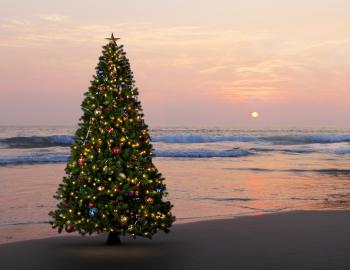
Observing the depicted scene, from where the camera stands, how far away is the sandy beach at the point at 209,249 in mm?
7016

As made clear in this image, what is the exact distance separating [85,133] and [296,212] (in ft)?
18.7

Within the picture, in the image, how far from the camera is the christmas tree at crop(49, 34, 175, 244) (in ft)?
25.7

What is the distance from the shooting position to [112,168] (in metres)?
7.83

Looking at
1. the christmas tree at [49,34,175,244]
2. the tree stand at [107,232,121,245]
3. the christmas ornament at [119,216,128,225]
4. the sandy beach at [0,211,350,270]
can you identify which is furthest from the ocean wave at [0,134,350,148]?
the christmas ornament at [119,216,128,225]

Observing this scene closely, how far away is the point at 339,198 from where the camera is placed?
571 inches

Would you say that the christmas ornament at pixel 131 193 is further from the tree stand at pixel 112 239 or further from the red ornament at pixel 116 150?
the tree stand at pixel 112 239

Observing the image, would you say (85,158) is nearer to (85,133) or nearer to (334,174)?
(85,133)

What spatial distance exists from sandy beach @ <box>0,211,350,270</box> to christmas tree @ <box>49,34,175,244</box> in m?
0.42

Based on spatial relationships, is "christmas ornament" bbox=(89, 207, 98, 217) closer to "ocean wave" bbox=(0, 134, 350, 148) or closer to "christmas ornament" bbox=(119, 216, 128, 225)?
"christmas ornament" bbox=(119, 216, 128, 225)

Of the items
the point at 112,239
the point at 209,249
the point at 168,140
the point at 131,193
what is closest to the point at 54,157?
the point at 112,239

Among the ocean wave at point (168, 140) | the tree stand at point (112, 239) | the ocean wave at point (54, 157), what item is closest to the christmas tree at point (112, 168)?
the tree stand at point (112, 239)

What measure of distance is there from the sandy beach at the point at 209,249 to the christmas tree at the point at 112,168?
0.42 metres

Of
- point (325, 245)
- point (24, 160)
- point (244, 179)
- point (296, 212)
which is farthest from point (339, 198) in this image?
point (24, 160)

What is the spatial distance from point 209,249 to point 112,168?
1996 mm
